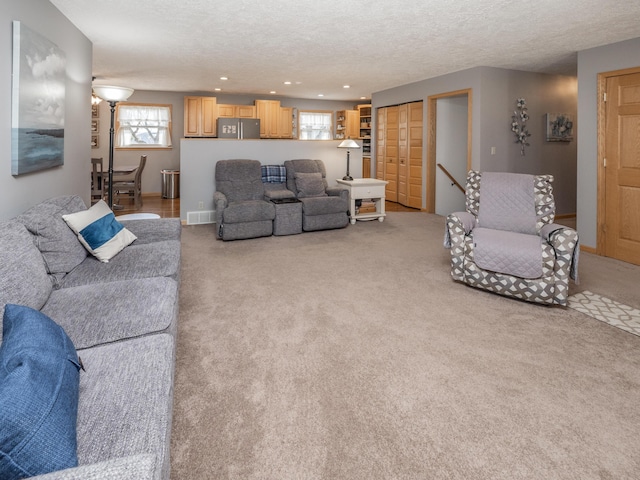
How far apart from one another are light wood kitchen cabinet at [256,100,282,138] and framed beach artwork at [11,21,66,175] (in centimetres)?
642

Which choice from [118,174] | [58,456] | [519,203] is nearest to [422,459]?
[58,456]

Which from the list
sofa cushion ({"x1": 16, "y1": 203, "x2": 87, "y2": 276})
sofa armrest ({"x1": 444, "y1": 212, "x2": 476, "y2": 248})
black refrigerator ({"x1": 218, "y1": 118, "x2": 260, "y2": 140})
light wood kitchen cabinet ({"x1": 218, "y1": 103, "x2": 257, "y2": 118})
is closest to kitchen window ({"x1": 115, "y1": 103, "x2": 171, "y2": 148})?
light wood kitchen cabinet ({"x1": 218, "y1": 103, "x2": 257, "y2": 118})

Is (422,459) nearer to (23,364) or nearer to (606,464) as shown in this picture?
(606,464)

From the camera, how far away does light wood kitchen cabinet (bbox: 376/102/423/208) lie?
24.8 feet

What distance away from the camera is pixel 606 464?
1.49 meters

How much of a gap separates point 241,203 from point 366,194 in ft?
6.71

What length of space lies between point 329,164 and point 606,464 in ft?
19.0

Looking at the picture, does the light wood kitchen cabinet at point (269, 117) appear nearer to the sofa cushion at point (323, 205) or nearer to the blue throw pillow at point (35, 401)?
the sofa cushion at point (323, 205)

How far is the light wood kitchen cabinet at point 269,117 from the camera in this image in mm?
9711

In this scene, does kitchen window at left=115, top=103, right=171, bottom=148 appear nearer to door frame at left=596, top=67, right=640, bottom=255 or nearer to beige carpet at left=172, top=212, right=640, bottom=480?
beige carpet at left=172, top=212, right=640, bottom=480

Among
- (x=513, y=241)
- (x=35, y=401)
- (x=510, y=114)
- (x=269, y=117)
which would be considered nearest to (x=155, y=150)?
(x=269, y=117)

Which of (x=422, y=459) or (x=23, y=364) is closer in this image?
(x=23, y=364)

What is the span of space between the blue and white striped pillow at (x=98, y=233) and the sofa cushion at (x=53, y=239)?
7cm

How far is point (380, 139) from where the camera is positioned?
863cm
